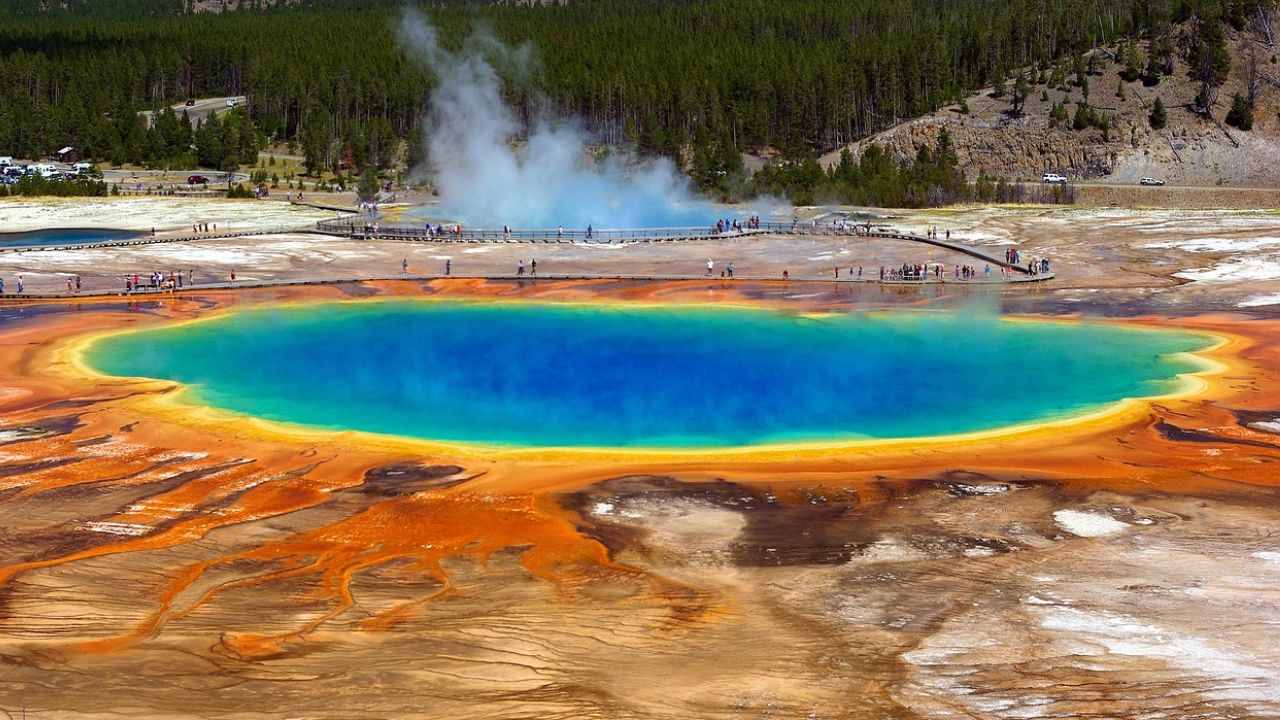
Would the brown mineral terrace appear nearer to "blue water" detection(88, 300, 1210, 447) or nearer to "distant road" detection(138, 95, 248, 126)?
"blue water" detection(88, 300, 1210, 447)

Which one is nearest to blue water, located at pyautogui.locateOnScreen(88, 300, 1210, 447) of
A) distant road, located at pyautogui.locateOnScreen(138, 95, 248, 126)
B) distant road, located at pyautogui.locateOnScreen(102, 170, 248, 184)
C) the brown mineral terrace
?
the brown mineral terrace

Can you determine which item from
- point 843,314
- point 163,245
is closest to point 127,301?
point 163,245

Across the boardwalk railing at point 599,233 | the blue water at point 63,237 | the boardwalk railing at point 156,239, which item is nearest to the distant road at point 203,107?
the blue water at point 63,237

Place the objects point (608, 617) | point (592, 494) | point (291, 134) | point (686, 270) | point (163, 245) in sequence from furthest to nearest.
→ 1. point (291, 134)
2. point (163, 245)
3. point (686, 270)
4. point (592, 494)
5. point (608, 617)

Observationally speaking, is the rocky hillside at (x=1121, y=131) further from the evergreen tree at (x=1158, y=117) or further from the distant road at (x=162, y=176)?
the distant road at (x=162, y=176)

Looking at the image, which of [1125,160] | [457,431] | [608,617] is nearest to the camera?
[608,617]

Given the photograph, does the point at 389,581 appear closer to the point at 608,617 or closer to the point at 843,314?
the point at 608,617
